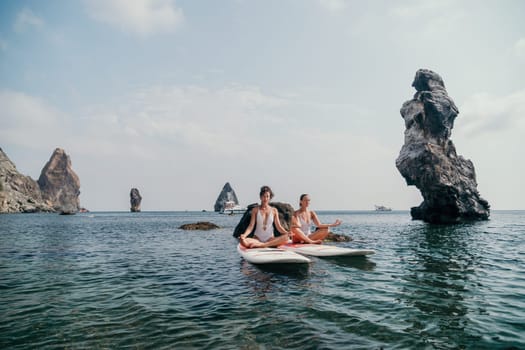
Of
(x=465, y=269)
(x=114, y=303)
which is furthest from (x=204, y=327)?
(x=465, y=269)

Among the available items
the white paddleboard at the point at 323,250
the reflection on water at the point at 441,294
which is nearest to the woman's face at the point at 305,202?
the white paddleboard at the point at 323,250

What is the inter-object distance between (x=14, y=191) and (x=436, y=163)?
167 metres

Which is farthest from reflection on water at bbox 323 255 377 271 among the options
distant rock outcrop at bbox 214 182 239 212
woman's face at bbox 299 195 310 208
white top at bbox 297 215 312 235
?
distant rock outcrop at bbox 214 182 239 212

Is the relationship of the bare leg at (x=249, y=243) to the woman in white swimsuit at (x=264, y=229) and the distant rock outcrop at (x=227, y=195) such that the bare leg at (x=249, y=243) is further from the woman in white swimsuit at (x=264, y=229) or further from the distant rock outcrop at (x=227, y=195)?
the distant rock outcrop at (x=227, y=195)

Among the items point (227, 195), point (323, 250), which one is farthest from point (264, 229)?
point (227, 195)

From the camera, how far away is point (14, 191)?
137000mm

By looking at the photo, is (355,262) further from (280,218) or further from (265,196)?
(280,218)

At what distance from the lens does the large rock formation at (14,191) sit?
12175 centimetres

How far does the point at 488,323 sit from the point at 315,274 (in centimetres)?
575

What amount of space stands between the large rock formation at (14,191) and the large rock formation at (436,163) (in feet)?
462

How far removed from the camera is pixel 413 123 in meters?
57.1

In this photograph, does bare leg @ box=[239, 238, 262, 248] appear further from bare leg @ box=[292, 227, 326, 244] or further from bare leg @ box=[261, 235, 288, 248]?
bare leg @ box=[292, 227, 326, 244]

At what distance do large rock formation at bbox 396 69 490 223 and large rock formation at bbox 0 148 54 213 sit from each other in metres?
141

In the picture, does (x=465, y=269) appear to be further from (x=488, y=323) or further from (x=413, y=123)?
(x=413, y=123)
